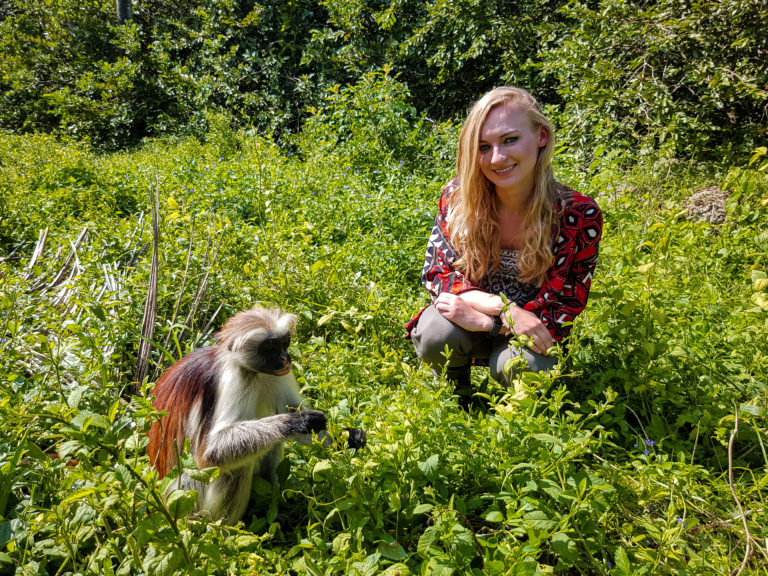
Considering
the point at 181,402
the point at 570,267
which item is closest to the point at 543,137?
the point at 570,267

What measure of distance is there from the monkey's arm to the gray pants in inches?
29.4

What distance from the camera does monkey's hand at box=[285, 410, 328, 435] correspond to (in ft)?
5.94

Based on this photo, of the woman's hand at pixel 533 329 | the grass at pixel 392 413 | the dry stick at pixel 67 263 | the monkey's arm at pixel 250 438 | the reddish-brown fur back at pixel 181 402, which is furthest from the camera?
the dry stick at pixel 67 263

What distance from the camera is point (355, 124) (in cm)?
621

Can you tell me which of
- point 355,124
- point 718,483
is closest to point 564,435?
point 718,483

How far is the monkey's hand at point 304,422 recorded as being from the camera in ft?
5.94

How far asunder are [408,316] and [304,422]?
1494 millimetres

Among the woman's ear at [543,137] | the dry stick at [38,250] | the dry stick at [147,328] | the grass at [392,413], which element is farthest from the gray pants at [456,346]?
the dry stick at [38,250]

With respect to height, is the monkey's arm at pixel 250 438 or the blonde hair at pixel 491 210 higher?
the blonde hair at pixel 491 210

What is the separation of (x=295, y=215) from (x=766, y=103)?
15.0 feet

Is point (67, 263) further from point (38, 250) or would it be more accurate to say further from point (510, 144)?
point (510, 144)

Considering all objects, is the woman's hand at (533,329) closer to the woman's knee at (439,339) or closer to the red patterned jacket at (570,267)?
the red patterned jacket at (570,267)

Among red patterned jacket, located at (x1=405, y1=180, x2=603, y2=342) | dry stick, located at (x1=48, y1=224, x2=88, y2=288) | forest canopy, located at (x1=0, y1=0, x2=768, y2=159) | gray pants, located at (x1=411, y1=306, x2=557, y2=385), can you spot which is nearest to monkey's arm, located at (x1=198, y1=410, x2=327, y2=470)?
gray pants, located at (x1=411, y1=306, x2=557, y2=385)

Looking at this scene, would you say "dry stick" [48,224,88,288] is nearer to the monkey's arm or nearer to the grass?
the grass
